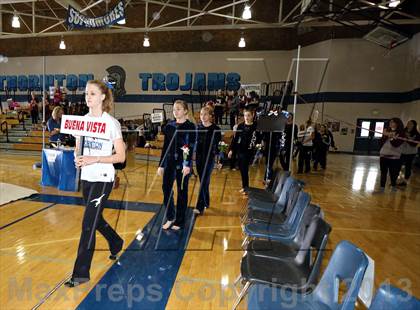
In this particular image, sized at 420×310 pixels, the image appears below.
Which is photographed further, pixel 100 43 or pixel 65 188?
pixel 100 43

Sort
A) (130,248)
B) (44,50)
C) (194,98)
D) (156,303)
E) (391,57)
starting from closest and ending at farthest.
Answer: (156,303), (130,248), (391,57), (194,98), (44,50)

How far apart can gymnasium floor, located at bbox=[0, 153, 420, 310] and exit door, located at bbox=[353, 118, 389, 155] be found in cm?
154

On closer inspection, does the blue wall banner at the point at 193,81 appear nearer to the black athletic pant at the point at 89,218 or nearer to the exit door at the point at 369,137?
the exit door at the point at 369,137

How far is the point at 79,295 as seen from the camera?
2125mm

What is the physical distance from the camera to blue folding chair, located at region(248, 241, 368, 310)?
142cm

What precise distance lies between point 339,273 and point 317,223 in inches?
16.2

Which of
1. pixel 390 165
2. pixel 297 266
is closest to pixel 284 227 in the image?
pixel 297 266

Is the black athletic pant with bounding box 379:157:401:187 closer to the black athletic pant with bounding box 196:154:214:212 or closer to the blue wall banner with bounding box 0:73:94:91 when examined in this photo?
the black athletic pant with bounding box 196:154:214:212

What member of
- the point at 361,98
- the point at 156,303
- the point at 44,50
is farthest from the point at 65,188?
the point at 44,50

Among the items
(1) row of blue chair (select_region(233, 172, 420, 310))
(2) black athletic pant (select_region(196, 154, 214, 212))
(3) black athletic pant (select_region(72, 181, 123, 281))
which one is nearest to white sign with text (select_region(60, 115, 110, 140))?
(3) black athletic pant (select_region(72, 181, 123, 281))

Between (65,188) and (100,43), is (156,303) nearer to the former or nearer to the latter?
(65,188)

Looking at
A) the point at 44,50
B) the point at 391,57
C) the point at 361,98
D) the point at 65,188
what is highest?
the point at 44,50

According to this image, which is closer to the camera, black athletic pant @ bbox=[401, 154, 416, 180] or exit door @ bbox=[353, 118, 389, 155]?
black athletic pant @ bbox=[401, 154, 416, 180]

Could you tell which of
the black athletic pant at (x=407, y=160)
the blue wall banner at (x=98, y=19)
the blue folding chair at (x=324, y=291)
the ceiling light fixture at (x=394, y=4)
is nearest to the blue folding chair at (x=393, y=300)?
the blue folding chair at (x=324, y=291)
